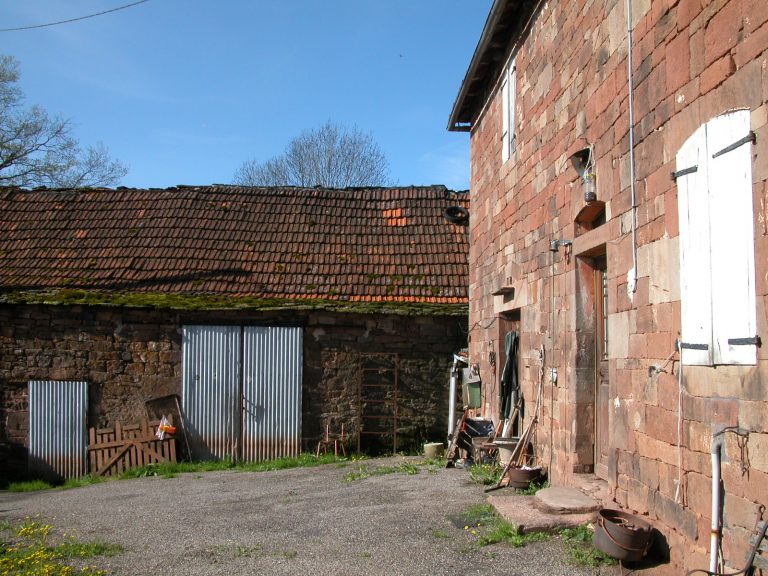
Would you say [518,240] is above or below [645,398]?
above

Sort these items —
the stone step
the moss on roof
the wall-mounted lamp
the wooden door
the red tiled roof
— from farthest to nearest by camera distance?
the red tiled roof < the moss on roof < the wooden door < the wall-mounted lamp < the stone step

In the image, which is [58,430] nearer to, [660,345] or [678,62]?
[660,345]

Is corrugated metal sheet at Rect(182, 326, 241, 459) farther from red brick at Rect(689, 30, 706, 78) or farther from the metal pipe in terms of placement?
red brick at Rect(689, 30, 706, 78)

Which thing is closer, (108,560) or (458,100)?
(108,560)

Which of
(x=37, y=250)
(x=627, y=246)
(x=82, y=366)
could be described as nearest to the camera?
(x=627, y=246)

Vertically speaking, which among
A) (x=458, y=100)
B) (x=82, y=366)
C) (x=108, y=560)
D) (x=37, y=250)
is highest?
(x=458, y=100)

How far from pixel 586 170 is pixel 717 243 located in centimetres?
271

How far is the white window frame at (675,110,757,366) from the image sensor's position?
424 centimetres

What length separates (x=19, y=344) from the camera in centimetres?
1321

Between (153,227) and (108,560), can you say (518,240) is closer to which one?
(108,560)

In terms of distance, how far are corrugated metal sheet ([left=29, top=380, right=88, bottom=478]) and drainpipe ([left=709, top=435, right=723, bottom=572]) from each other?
11.3 m

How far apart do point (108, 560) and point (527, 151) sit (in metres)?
6.45

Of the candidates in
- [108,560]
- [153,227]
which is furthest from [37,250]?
[108,560]

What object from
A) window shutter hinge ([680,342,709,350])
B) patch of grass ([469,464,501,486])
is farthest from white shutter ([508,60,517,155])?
window shutter hinge ([680,342,709,350])
